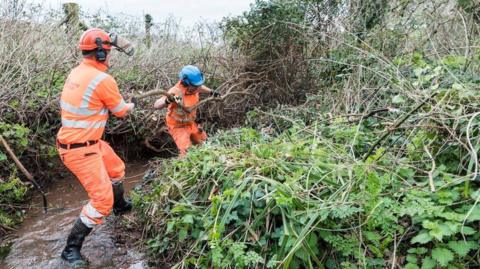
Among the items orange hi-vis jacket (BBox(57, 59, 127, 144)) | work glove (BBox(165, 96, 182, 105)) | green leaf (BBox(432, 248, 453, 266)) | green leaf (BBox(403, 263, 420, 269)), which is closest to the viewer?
green leaf (BBox(432, 248, 453, 266))

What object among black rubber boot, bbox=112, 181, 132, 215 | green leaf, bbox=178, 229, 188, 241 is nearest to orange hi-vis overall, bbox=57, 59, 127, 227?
black rubber boot, bbox=112, 181, 132, 215

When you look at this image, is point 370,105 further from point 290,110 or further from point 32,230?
point 32,230

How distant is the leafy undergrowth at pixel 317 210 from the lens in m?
2.63

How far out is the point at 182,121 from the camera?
19.3ft

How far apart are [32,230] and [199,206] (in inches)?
95.3

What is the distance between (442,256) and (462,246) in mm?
153

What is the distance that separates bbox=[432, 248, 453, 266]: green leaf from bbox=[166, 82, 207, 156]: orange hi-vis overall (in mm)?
3860

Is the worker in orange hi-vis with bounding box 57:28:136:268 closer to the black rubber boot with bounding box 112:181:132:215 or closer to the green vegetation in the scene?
the green vegetation

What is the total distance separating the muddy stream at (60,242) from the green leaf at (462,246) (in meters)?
2.72

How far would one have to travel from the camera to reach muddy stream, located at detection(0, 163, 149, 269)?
4070 mm

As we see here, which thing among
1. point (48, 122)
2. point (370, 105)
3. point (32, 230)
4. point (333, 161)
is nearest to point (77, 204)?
point (32, 230)

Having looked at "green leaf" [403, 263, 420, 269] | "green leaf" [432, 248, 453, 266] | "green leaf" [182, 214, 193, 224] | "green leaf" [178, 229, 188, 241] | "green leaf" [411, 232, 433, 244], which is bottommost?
"green leaf" [178, 229, 188, 241]

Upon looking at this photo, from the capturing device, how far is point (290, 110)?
6.12 meters

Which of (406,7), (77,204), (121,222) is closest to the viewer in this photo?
(121,222)
